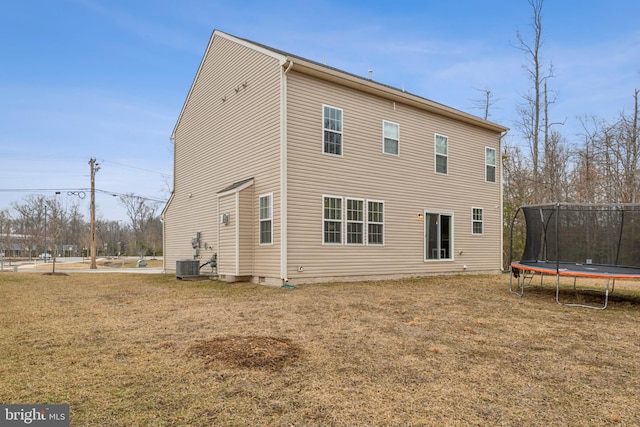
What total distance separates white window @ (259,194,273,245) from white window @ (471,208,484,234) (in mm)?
7594

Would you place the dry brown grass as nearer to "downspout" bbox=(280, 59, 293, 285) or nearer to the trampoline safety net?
"downspout" bbox=(280, 59, 293, 285)

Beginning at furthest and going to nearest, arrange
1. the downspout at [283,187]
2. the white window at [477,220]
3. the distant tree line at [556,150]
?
1. the distant tree line at [556,150]
2. the white window at [477,220]
3. the downspout at [283,187]

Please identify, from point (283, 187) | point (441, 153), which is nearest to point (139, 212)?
point (441, 153)

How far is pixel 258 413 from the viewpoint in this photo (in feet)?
8.41

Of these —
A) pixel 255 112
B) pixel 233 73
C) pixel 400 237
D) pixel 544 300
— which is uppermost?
pixel 233 73

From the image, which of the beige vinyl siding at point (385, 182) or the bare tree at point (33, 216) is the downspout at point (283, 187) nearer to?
the beige vinyl siding at point (385, 182)

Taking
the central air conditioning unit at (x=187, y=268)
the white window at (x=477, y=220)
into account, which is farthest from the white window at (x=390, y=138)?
the central air conditioning unit at (x=187, y=268)

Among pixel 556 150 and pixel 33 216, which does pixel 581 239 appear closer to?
pixel 556 150

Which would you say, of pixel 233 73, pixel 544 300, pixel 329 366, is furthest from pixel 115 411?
pixel 233 73

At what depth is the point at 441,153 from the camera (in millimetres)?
13016

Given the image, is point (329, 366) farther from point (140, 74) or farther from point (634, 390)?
point (140, 74)

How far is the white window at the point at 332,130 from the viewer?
10359mm

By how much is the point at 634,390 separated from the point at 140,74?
836 inches

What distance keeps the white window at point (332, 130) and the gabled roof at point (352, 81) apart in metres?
0.81
